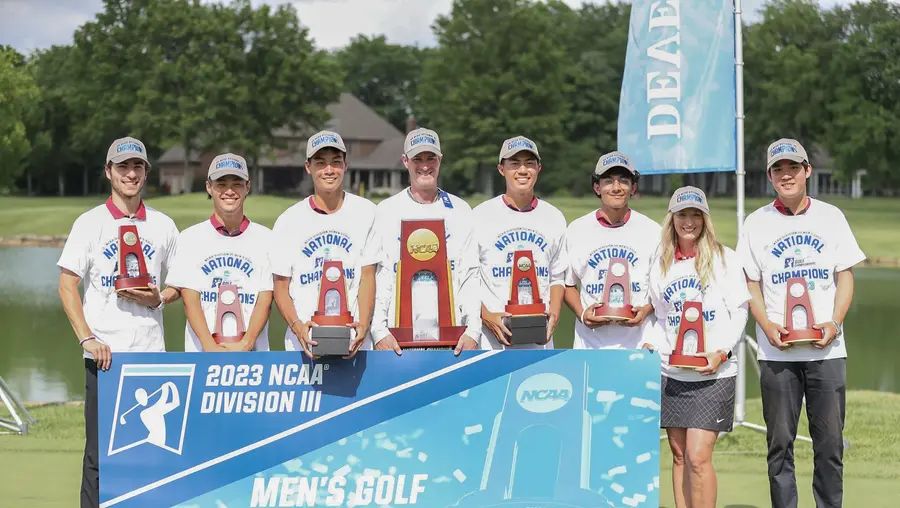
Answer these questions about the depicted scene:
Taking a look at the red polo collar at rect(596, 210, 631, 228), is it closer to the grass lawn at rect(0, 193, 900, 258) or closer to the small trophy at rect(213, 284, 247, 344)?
the small trophy at rect(213, 284, 247, 344)

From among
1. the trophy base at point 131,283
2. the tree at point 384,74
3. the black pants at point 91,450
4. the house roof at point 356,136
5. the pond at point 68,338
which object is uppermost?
the tree at point 384,74

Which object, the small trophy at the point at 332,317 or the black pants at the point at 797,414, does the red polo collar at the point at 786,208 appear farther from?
the small trophy at the point at 332,317

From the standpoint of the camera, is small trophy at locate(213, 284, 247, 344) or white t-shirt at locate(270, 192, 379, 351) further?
white t-shirt at locate(270, 192, 379, 351)

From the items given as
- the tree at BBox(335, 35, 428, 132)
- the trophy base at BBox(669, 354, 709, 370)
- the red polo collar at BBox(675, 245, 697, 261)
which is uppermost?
the tree at BBox(335, 35, 428, 132)

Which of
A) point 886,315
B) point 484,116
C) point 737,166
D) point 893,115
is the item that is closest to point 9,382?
point 737,166

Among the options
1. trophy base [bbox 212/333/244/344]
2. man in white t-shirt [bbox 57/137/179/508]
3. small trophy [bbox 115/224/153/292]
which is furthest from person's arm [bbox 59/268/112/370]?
trophy base [bbox 212/333/244/344]

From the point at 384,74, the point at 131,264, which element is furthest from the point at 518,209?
the point at 384,74

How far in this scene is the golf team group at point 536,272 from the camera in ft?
17.9

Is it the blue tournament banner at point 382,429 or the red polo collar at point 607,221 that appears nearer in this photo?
the blue tournament banner at point 382,429

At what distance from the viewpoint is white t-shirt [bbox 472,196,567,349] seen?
19.5 feet

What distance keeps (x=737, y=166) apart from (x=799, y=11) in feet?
219

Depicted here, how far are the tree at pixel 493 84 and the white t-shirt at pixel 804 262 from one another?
63825 mm

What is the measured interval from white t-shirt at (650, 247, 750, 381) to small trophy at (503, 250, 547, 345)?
0.62 meters

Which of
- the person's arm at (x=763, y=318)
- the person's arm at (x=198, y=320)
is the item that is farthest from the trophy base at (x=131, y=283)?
the person's arm at (x=763, y=318)
